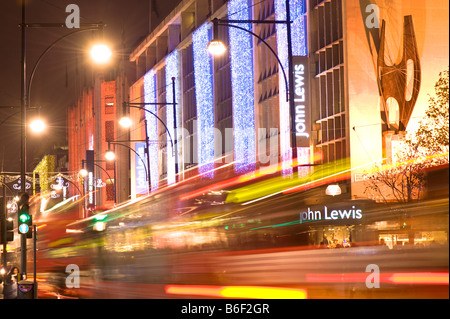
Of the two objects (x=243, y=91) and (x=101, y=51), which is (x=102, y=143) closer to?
(x=243, y=91)

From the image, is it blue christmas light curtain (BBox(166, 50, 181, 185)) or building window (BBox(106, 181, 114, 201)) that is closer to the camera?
blue christmas light curtain (BBox(166, 50, 181, 185))

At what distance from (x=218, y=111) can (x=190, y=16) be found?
14308 millimetres

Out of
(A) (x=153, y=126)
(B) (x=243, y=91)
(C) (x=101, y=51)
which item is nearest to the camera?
(C) (x=101, y=51)

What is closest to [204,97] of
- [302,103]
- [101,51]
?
[302,103]

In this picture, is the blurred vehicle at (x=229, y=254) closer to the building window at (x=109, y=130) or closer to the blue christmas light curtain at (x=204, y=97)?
the blue christmas light curtain at (x=204, y=97)

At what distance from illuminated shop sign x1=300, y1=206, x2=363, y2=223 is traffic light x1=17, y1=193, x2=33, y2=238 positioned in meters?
20.0

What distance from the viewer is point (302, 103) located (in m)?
43.4

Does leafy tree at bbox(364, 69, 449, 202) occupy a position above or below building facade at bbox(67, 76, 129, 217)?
below

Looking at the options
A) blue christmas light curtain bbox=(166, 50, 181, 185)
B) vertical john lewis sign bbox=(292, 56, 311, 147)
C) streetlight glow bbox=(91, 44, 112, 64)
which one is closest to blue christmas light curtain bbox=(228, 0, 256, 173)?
vertical john lewis sign bbox=(292, 56, 311, 147)

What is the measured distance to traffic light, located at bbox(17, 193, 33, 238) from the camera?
907 inches

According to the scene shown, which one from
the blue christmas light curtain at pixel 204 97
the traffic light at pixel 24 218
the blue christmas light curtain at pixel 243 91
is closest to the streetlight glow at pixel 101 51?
the traffic light at pixel 24 218

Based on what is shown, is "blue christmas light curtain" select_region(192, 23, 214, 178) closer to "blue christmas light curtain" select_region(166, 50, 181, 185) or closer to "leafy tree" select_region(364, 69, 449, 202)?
"blue christmas light curtain" select_region(166, 50, 181, 185)

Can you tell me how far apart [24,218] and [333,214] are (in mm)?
22586

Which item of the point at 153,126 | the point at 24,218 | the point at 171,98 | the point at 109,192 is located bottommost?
the point at 24,218
